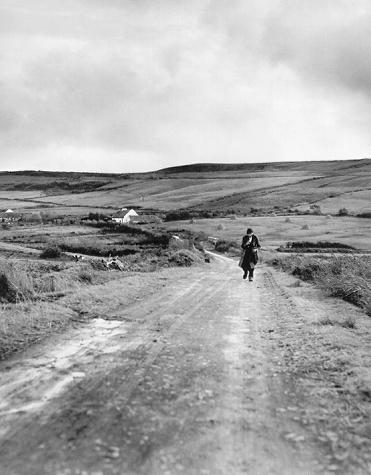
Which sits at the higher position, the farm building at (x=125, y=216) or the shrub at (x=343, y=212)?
the shrub at (x=343, y=212)

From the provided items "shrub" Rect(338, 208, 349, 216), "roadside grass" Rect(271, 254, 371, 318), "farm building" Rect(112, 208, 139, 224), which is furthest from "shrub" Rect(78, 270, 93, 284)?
"farm building" Rect(112, 208, 139, 224)

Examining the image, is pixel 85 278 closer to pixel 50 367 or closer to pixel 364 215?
pixel 50 367

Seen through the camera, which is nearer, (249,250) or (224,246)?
(249,250)

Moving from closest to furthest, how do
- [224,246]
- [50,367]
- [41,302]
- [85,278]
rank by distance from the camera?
1. [50,367]
2. [41,302]
3. [85,278]
4. [224,246]

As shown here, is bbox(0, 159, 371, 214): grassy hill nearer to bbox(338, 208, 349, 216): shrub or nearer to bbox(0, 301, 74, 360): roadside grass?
bbox(338, 208, 349, 216): shrub

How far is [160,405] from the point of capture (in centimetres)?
509

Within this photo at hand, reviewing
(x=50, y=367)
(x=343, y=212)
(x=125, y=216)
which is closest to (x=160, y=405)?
(x=50, y=367)

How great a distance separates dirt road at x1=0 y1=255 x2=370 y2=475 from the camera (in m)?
3.98

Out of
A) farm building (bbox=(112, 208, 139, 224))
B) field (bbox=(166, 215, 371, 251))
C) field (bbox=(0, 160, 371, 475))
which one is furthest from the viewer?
farm building (bbox=(112, 208, 139, 224))

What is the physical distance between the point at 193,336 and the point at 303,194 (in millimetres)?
116878

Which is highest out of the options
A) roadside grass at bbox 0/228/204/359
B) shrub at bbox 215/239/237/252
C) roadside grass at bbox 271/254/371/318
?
roadside grass at bbox 0/228/204/359

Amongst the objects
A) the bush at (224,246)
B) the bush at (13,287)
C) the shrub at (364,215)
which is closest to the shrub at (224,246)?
the bush at (224,246)

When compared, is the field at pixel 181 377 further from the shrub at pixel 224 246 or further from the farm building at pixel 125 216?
the farm building at pixel 125 216

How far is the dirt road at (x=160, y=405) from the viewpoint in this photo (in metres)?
3.98
